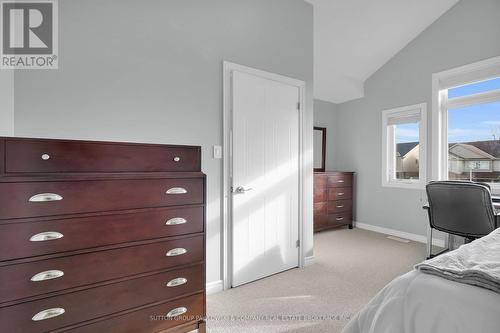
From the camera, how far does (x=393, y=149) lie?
175 inches

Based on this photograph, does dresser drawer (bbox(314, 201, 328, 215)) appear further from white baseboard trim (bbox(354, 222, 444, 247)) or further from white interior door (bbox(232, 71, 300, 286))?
white interior door (bbox(232, 71, 300, 286))

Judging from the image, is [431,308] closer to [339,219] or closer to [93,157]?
[93,157]

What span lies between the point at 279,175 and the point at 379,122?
2.64 metres

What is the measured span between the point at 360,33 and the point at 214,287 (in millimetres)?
3734

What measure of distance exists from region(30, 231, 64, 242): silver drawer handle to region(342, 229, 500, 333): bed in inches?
54.3

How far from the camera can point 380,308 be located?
1005 mm

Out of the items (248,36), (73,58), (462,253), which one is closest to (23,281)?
(73,58)

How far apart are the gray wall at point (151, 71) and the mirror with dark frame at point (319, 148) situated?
2328 mm

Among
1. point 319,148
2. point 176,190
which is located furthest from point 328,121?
point 176,190

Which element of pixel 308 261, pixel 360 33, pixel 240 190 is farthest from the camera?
pixel 360 33

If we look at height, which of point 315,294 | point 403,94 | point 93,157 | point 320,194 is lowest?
point 315,294

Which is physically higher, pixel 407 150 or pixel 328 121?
pixel 328 121

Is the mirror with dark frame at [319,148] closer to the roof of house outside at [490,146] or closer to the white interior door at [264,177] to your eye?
the white interior door at [264,177]

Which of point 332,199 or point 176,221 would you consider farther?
point 332,199
